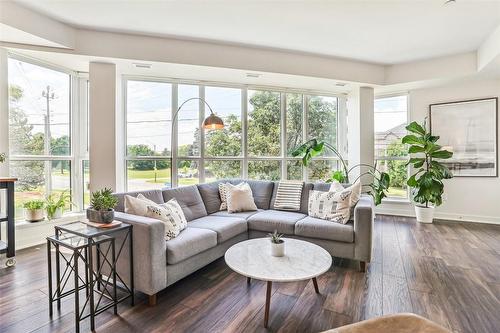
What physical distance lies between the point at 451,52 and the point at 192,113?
448 centimetres

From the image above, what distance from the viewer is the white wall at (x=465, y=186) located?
4.65 meters

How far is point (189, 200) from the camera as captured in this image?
334 cm

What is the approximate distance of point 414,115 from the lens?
207 inches

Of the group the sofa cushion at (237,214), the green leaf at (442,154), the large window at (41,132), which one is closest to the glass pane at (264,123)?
the sofa cushion at (237,214)

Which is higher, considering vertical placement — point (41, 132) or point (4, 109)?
point (4, 109)

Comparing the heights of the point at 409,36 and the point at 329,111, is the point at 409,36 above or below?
above

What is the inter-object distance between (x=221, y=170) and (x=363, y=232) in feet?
8.93

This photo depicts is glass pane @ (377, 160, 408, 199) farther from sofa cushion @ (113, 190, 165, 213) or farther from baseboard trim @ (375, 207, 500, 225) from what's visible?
sofa cushion @ (113, 190, 165, 213)

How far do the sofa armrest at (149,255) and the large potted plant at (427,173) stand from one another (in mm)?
4470

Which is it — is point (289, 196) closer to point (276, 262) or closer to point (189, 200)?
point (189, 200)

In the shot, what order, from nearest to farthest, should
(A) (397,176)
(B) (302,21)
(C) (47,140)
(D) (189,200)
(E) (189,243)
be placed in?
(E) (189,243)
(B) (302,21)
(D) (189,200)
(C) (47,140)
(A) (397,176)

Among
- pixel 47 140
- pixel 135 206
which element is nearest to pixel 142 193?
pixel 135 206

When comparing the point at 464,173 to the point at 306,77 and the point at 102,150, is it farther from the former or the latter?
the point at 102,150

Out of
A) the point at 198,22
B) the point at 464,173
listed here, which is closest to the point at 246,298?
the point at 198,22
